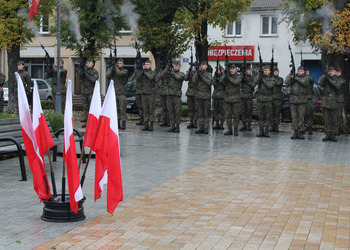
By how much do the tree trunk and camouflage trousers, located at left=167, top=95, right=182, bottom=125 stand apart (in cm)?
807

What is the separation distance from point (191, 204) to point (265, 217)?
3.46 ft

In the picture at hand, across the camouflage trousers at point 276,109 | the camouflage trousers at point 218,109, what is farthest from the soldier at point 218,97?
the camouflage trousers at point 276,109

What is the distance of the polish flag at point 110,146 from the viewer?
631cm

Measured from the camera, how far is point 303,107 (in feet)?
55.1

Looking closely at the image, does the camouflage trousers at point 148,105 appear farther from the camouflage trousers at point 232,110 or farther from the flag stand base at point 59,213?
the flag stand base at point 59,213

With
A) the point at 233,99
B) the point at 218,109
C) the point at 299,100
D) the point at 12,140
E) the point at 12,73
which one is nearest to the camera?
the point at 12,140

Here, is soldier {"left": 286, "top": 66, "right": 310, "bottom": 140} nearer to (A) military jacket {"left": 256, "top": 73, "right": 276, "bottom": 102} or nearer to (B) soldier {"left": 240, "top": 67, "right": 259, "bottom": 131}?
(A) military jacket {"left": 256, "top": 73, "right": 276, "bottom": 102}

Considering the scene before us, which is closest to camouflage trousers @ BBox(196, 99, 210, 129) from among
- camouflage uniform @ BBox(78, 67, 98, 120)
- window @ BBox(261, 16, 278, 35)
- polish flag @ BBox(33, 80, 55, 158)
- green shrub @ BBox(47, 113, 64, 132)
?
camouflage uniform @ BBox(78, 67, 98, 120)

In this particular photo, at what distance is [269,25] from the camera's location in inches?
1591

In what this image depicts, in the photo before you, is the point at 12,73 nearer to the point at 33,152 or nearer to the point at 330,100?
the point at 330,100

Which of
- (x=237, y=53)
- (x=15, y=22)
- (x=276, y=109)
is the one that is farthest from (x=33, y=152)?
(x=237, y=53)

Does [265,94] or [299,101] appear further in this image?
[265,94]

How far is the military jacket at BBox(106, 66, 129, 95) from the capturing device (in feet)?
59.8

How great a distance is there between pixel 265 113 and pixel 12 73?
10988mm
